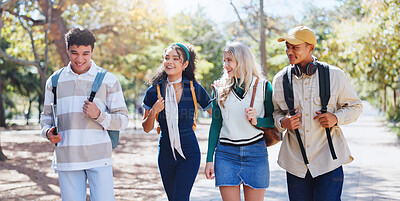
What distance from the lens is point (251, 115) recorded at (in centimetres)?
357

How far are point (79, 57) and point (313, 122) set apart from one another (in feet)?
6.45

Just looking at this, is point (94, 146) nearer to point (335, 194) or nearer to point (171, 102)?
point (171, 102)

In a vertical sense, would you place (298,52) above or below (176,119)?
above

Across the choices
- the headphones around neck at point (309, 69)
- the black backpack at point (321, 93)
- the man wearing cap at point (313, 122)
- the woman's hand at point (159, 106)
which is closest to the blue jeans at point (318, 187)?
the man wearing cap at point (313, 122)

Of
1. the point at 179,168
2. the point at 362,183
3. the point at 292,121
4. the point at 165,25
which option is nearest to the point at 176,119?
the point at 179,168

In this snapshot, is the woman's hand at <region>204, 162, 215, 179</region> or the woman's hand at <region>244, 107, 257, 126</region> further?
the woman's hand at <region>204, 162, 215, 179</region>

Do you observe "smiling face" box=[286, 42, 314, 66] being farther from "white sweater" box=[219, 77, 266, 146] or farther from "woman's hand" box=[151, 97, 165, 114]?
"woman's hand" box=[151, 97, 165, 114]

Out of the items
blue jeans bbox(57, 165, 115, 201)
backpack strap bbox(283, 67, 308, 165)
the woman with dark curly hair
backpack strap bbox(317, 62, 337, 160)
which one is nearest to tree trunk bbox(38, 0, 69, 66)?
the woman with dark curly hair

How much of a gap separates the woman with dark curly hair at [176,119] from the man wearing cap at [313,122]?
89 centimetres

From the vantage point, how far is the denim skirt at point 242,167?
3.65 meters

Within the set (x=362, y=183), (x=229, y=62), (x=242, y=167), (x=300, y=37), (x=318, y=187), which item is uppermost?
(x=300, y=37)

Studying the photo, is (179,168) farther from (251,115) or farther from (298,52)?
(298,52)

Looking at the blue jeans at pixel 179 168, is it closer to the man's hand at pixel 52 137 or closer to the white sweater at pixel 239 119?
the white sweater at pixel 239 119

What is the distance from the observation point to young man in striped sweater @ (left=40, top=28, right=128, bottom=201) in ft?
11.2
